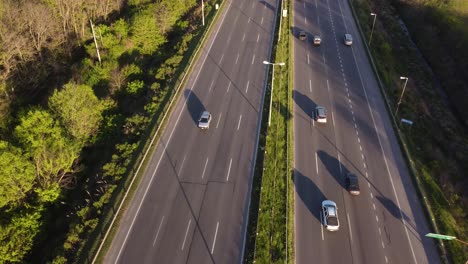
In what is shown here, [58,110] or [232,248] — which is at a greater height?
[58,110]

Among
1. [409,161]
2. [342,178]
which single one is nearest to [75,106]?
[342,178]

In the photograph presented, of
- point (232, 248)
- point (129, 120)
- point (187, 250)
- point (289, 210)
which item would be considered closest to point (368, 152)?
point (289, 210)

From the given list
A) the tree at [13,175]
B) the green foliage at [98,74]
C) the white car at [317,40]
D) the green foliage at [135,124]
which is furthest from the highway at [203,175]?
the green foliage at [98,74]

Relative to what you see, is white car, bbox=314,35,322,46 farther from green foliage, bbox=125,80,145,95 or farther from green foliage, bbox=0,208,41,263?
green foliage, bbox=0,208,41,263

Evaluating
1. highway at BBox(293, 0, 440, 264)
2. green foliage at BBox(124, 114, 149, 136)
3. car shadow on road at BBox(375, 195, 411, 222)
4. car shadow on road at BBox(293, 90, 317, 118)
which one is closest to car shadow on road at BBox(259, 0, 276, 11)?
highway at BBox(293, 0, 440, 264)

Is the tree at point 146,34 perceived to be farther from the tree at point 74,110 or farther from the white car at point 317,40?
the white car at point 317,40

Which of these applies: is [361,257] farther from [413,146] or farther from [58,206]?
[58,206]
